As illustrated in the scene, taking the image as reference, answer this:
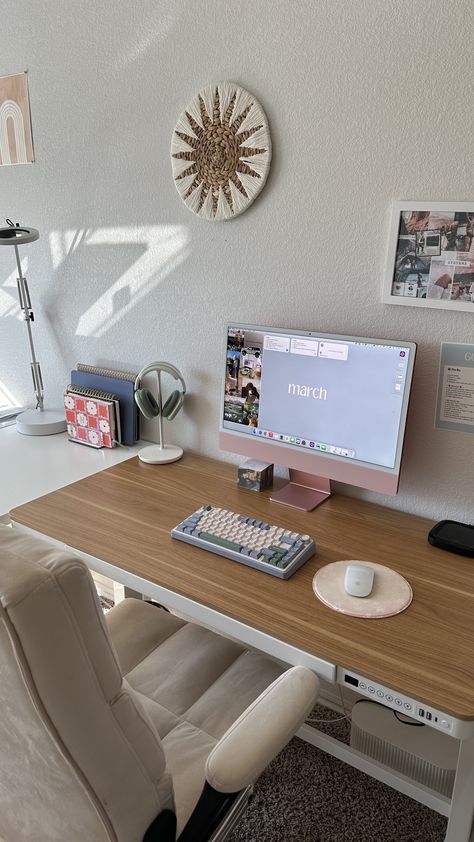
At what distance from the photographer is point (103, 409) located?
6.36 feet

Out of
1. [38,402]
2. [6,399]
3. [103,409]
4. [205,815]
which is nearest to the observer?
[205,815]

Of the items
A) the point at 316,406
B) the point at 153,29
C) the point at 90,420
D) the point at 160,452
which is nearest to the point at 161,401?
the point at 160,452

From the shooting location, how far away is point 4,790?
900 mm

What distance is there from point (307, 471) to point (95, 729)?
3.00 ft

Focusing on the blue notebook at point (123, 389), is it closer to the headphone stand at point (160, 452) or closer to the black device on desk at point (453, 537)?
the headphone stand at point (160, 452)

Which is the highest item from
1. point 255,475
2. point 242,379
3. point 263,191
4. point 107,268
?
point 263,191

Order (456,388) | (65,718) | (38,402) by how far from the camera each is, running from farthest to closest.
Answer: (38,402), (456,388), (65,718)

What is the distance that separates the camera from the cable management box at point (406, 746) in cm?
140

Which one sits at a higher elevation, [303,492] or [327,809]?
[303,492]

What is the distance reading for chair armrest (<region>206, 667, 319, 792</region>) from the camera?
885mm

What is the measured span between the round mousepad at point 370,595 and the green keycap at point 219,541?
0.19m

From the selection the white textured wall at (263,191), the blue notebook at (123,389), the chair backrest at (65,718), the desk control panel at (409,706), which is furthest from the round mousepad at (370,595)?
the blue notebook at (123,389)

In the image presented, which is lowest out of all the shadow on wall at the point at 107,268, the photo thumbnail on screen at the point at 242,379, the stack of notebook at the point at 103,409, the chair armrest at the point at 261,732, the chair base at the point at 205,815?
the chair base at the point at 205,815

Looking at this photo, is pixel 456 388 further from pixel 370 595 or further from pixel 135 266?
pixel 135 266
